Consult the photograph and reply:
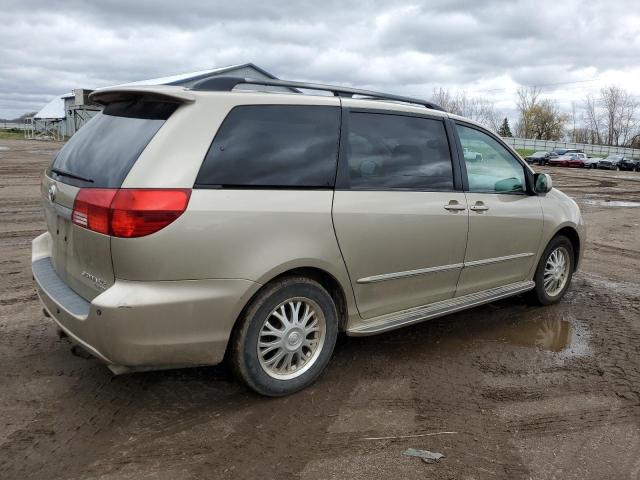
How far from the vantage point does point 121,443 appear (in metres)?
2.82

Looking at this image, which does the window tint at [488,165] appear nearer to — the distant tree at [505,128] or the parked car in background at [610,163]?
the parked car in background at [610,163]

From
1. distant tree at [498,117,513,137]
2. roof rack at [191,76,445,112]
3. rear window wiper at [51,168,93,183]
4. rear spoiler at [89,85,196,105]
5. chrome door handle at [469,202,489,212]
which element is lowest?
chrome door handle at [469,202,489,212]

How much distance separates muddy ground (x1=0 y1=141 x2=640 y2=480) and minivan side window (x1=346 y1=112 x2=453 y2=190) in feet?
4.21

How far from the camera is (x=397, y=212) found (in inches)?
143

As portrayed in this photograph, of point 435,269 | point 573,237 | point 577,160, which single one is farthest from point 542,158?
point 435,269

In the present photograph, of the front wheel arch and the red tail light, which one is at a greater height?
the red tail light

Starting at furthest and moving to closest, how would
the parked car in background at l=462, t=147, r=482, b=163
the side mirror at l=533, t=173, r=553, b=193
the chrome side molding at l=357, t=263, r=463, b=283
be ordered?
the side mirror at l=533, t=173, r=553, b=193 → the parked car in background at l=462, t=147, r=482, b=163 → the chrome side molding at l=357, t=263, r=463, b=283

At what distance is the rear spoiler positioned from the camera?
2971 mm

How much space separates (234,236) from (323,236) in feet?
1.92

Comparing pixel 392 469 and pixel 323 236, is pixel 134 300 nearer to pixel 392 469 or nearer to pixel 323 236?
pixel 323 236

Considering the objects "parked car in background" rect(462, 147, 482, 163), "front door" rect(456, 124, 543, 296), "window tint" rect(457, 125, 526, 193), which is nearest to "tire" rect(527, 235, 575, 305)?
"front door" rect(456, 124, 543, 296)

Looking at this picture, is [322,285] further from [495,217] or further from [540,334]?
[540,334]

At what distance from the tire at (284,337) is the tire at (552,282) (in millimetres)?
2518

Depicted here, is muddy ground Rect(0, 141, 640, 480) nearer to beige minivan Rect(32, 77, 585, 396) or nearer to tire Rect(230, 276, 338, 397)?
tire Rect(230, 276, 338, 397)
